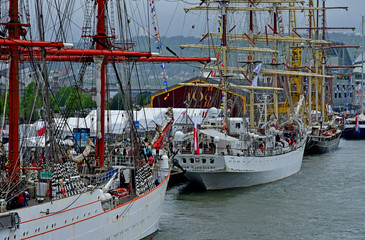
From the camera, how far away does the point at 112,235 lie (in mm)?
28875

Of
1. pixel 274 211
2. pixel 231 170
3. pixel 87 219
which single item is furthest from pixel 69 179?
pixel 231 170

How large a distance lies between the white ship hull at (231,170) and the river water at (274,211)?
683 millimetres

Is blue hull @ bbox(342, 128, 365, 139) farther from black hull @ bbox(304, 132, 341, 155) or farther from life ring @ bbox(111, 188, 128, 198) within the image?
life ring @ bbox(111, 188, 128, 198)

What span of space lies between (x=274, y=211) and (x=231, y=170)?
683cm

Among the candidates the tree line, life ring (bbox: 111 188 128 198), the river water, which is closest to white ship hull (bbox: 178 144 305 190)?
the river water

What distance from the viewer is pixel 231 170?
4741 cm

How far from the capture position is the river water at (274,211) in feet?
117

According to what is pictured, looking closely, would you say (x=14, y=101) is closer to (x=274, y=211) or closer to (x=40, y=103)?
(x=274, y=211)

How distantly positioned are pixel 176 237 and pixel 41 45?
→ 1183cm

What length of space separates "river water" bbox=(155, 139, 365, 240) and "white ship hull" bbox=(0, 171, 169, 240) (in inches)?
109

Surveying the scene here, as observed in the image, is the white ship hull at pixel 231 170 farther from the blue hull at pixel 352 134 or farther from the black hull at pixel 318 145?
the blue hull at pixel 352 134

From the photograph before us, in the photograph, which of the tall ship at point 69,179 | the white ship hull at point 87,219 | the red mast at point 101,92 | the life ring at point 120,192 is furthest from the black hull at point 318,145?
the life ring at point 120,192

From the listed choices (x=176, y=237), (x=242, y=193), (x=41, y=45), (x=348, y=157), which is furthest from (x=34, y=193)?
(x=348, y=157)

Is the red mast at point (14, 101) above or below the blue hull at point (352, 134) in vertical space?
above
